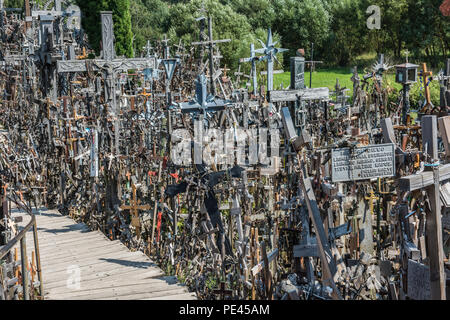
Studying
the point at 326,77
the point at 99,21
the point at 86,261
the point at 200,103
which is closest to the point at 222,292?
the point at 86,261

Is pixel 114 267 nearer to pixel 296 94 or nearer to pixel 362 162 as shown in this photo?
pixel 362 162

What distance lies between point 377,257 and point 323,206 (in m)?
1.15

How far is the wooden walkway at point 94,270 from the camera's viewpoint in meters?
5.70

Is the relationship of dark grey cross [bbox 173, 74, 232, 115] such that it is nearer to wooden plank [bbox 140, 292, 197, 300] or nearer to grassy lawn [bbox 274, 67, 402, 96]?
wooden plank [bbox 140, 292, 197, 300]

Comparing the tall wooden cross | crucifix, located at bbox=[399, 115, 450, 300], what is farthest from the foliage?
crucifix, located at bbox=[399, 115, 450, 300]

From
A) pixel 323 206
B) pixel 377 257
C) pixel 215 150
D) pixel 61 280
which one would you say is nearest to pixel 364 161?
pixel 323 206

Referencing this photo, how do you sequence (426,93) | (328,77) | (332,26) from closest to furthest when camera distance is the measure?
(426,93) < (328,77) < (332,26)

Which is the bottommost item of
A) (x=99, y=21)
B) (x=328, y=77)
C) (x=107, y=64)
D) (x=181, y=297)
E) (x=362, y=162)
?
(x=181, y=297)

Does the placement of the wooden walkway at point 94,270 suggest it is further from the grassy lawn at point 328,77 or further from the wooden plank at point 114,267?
the grassy lawn at point 328,77

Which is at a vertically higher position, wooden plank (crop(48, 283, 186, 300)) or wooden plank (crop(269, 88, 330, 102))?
wooden plank (crop(269, 88, 330, 102))

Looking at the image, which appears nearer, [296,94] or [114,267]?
[114,267]

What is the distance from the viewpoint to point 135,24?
3656cm

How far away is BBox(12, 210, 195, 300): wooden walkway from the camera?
5.70 metres

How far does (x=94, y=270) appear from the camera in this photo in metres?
6.40
